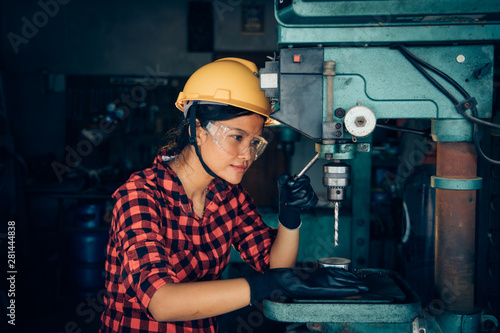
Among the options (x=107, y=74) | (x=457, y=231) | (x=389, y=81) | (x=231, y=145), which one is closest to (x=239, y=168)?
(x=231, y=145)

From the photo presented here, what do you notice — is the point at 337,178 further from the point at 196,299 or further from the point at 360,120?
the point at 196,299

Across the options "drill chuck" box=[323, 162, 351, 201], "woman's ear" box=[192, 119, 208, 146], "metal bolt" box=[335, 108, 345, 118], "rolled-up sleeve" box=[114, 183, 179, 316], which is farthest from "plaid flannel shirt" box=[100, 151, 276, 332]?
"metal bolt" box=[335, 108, 345, 118]

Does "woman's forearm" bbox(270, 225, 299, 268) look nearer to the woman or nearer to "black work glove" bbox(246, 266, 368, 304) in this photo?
the woman

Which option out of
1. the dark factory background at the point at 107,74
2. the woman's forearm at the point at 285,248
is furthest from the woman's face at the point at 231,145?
the dark factory background at the point at 107,74

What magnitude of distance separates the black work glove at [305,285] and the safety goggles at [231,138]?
0.46 meters

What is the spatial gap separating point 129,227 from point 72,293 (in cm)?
316

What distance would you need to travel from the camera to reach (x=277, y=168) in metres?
4.80

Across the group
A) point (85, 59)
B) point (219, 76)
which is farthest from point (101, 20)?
point (219, 76)

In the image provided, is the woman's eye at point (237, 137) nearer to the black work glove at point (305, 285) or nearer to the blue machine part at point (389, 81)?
the blue machine part at point (389, 81)

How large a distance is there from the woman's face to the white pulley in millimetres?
425

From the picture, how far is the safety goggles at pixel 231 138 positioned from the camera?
1420 mm

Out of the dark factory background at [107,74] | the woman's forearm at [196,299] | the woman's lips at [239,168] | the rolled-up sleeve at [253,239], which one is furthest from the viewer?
the dark factory background at [107,74]

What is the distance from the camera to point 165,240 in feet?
4.73

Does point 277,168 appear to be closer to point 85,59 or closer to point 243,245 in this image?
point 85,59
